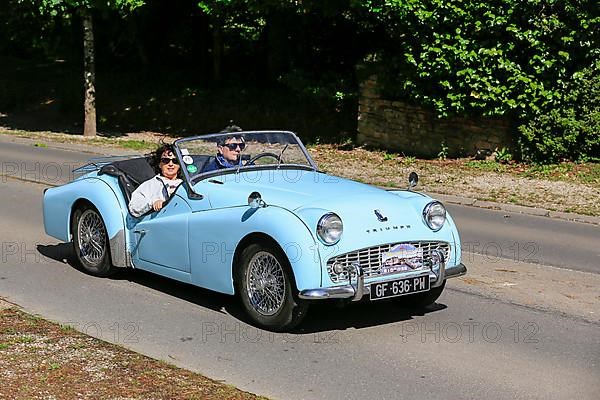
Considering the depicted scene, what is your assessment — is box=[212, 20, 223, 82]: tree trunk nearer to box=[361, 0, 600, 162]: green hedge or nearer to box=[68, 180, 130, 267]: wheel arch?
box=[361, 0, 600, 162]: green hedge

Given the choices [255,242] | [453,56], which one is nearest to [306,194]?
[255,242]

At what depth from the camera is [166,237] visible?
8.96m

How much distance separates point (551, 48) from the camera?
64.3 ft

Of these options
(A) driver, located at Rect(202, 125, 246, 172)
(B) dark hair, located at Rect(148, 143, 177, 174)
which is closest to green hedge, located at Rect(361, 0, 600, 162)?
(B) dark hair, located at Rect(148, 143, 177, 174)

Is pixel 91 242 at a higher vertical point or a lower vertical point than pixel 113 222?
lower

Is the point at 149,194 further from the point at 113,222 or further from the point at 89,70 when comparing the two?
the point at 89,70

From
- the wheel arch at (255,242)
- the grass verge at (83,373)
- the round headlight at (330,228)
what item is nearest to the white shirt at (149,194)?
the wheel arch at (255,242)

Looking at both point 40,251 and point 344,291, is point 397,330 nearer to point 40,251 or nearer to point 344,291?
point 344,291

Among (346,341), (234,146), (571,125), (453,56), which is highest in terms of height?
(453,56)

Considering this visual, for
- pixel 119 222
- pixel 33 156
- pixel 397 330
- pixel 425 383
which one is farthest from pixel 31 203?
pixel 425 383

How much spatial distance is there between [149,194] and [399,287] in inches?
111

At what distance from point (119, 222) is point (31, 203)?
224 inches

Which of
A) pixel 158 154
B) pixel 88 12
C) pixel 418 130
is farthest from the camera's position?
pixel 88 12

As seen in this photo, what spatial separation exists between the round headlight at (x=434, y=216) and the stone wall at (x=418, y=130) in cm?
1255
